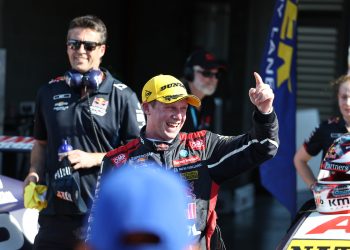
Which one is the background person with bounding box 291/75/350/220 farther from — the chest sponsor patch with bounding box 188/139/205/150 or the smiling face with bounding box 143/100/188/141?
the smiling face with bounding box 143/100/188/141

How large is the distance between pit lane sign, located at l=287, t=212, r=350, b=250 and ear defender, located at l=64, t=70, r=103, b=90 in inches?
52.0

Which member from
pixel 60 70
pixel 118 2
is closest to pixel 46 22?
pixel 60 70

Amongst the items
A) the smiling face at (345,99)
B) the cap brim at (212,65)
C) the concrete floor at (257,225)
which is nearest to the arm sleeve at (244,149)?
the smiling face at (345,99)

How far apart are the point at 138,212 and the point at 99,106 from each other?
305cm

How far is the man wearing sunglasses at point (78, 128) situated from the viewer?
455cm

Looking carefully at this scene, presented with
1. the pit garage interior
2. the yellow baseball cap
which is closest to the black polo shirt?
the yellow baseball cap

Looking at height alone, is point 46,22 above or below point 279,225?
above

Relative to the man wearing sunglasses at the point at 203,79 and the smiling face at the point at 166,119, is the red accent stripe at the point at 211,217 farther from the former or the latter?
the man wearing sunglasses at the point at 203,79

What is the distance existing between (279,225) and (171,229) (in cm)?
806

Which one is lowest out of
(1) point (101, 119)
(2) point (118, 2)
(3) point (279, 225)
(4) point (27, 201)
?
(3) point (279, 225)

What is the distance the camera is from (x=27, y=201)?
465 cm

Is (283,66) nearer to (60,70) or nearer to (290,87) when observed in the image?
(290,87)

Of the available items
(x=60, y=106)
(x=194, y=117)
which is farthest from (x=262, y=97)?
(x=194, y=117)

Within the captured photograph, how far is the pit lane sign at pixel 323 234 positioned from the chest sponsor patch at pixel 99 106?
121cm
